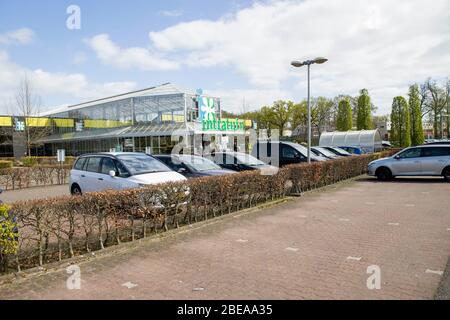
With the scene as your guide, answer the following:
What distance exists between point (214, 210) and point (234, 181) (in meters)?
0.98

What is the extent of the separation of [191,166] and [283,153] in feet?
23.7

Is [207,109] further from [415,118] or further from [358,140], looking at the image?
[415,118]

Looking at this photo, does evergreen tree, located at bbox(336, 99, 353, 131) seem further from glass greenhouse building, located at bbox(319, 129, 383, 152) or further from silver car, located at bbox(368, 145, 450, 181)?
silver car, located at bbox(368, 145, 450, 181)

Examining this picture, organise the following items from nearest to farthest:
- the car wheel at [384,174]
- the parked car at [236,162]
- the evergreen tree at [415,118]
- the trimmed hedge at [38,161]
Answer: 1. the parked car at [236,162]
2. the car wheel at [384,174]
3. the trimmed hedge at [38,161]
4. the evergreen tree at [415,118]

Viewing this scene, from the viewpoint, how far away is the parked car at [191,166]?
36.5 feet

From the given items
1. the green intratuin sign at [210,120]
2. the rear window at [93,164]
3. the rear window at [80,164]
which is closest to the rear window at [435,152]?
the rear window at [93,164]

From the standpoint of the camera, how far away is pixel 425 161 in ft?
50.4

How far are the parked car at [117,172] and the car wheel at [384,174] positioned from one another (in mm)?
10845

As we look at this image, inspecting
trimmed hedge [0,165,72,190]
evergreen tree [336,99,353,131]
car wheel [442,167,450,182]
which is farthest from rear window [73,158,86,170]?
evergreen tree [336,99,353,131]

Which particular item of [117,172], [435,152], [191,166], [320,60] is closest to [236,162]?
[191,166]

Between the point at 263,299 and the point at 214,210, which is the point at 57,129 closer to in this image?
the point at 214,210

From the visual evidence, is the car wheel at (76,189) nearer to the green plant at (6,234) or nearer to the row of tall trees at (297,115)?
the green plant at (6,234)

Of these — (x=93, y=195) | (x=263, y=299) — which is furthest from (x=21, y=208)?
(x=263, y=299)
